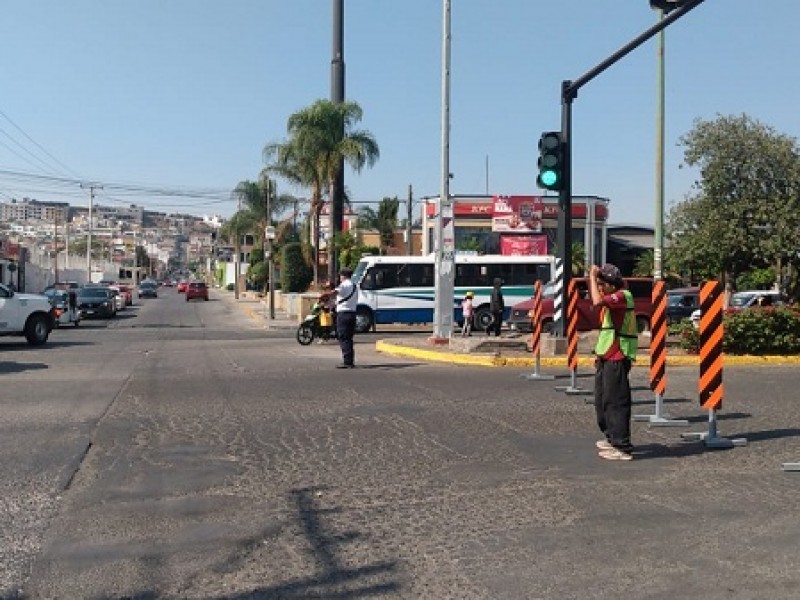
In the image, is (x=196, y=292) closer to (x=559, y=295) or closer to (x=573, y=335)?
(x=559, y=295)

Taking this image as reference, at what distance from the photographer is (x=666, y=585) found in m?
5.05

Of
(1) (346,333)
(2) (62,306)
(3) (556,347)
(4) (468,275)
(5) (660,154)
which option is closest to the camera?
(1) (346,333)

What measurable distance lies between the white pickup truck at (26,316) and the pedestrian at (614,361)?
1701cm

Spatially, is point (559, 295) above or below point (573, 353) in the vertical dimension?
above

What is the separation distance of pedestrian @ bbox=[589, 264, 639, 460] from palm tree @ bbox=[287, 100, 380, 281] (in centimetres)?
3374

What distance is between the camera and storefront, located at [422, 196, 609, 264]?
192 feet

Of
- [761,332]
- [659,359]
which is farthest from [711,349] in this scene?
[761,332]

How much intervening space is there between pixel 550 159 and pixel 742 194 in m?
11.0

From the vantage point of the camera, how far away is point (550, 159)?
1623cm

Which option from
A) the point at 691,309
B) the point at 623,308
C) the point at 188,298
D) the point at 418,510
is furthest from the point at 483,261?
the point at 188,298

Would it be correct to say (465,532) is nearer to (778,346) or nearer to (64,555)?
(64,555)

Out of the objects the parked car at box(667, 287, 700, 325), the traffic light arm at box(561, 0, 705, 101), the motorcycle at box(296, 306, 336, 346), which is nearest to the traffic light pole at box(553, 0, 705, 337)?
the traffic light arm at box(561, 0, 705, 101)

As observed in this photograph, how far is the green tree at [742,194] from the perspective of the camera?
24.4 m

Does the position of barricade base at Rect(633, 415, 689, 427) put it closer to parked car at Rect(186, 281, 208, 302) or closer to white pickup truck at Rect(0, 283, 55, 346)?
white pickup truck at Rect(0, 283, 55, 346)
